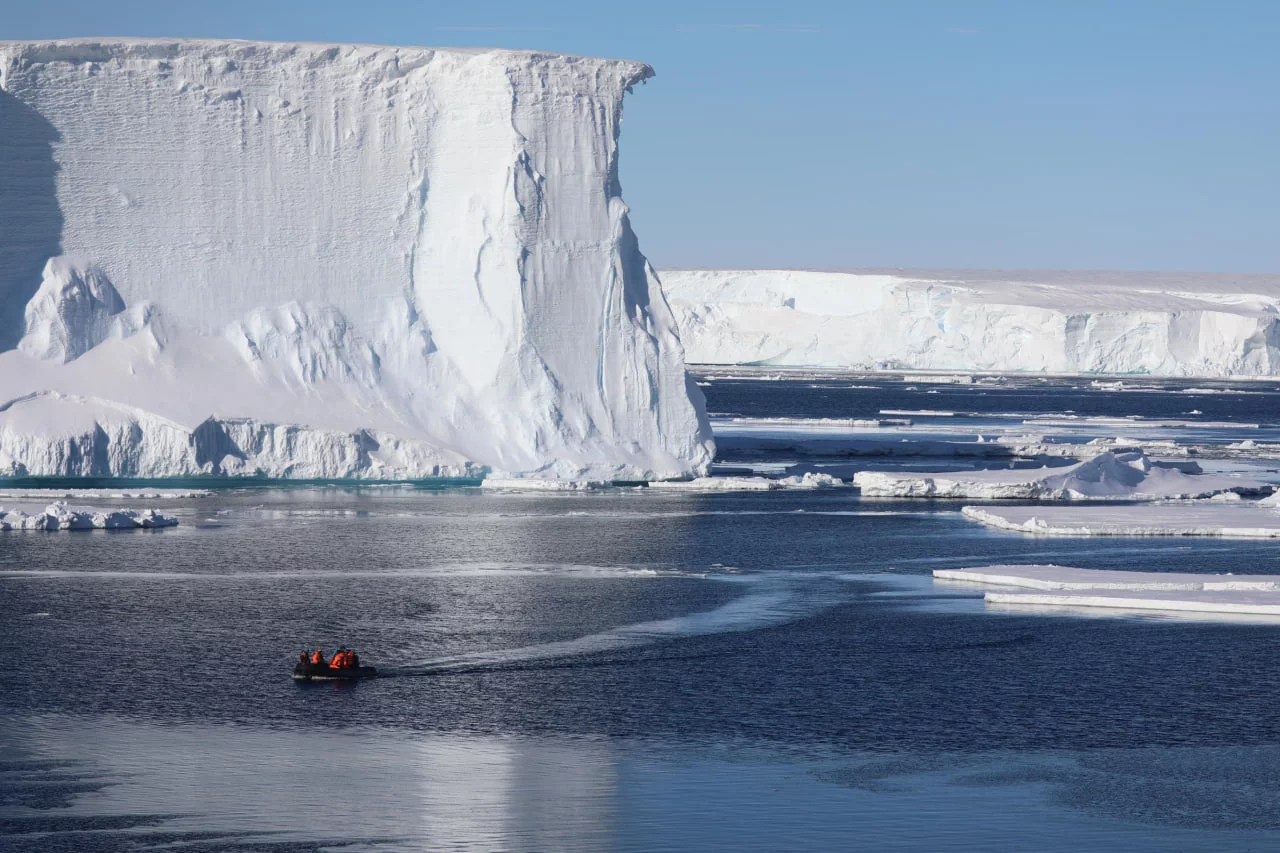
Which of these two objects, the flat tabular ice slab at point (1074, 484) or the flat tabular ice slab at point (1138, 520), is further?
the flat tabular ice slab at point (1074, 484)

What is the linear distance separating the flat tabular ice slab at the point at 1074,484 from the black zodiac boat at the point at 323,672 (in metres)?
18.8

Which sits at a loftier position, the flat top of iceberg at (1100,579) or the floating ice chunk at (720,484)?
the floating ice chunk at (720,484)

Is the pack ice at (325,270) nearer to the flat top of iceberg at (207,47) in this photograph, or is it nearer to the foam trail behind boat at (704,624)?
the flat top of iceberg at (207,47)

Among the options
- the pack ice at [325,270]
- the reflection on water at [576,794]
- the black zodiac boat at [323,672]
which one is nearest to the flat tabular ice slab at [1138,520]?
the pack ice at [325,270]

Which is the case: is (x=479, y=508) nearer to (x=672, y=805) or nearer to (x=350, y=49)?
(x=350, y=49)

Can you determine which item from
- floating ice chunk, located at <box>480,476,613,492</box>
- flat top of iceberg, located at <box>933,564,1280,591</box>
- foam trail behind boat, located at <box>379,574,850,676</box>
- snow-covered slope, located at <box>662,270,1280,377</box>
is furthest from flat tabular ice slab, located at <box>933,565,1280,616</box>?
snow-covered slope, located at <box>662,270,1280,377</box>

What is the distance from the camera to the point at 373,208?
1225 inches

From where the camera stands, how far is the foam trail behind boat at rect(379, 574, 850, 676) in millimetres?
16359

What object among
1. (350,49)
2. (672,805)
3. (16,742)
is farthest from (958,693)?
(350,49)

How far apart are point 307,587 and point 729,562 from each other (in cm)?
591

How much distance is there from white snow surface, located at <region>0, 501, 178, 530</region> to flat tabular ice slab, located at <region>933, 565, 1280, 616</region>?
12.5m

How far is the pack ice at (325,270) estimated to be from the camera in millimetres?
29047

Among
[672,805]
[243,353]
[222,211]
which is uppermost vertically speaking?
[222,211]

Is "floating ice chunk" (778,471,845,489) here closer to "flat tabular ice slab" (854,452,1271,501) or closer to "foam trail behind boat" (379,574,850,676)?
"flat tabular ice slab" (854,452,1271,501)
